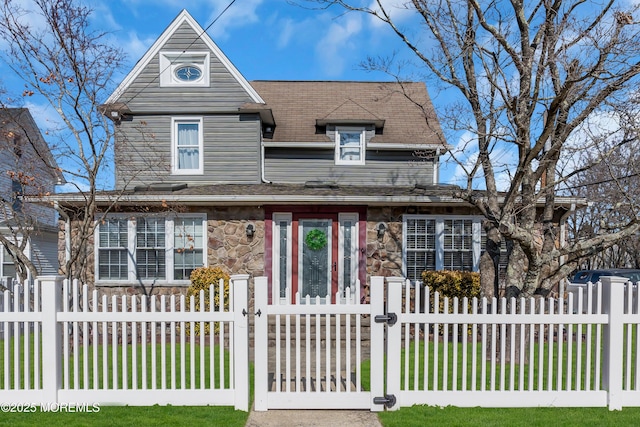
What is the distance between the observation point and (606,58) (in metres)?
5.94

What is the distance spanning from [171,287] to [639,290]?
892cm

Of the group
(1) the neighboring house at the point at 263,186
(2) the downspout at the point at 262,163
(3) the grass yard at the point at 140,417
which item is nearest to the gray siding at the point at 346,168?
(1) the neighboring house at the point at 263,186

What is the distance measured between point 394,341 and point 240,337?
5.00ft

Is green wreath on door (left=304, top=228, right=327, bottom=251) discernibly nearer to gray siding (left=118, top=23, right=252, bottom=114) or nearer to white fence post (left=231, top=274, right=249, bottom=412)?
gray siding (left=118, top=23, right=252, bottom=114)

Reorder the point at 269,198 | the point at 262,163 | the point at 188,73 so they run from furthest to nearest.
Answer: the point at 262,163 → the point at 188,73 → the point at 269,198

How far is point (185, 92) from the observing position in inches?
478

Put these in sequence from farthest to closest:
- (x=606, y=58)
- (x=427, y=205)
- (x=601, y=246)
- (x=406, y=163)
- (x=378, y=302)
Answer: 1. (x=406, y=163)
2. (x=427, y=205)
3. (x=601, y=246)
4. (x=606, y=58)
5. (x=378, y=302)

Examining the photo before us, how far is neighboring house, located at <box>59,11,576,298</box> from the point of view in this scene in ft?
34.4

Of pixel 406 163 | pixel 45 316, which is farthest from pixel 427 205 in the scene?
pixel 45 316

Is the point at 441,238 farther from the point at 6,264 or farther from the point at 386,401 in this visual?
the point at 6,264

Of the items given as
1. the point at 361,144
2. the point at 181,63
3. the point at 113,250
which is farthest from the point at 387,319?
the point at 181,63

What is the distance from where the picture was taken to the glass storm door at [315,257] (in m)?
10.7

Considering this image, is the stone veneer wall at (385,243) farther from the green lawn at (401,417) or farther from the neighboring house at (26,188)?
the neighboring house at (26,188)

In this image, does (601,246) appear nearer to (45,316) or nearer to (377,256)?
(377,256)
